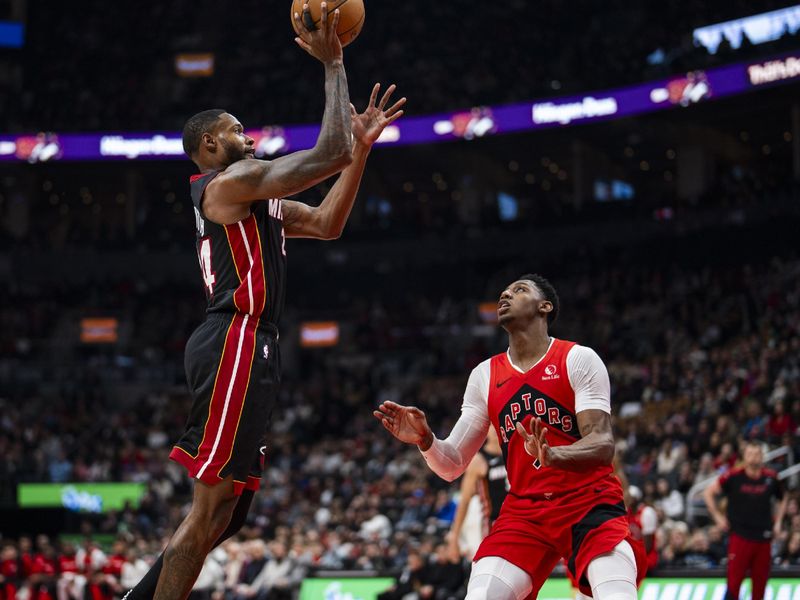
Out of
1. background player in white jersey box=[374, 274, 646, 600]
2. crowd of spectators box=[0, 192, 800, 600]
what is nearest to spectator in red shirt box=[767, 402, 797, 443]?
crowd of spectators box=[0, 192, 800, 600]

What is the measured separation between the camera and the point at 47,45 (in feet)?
119

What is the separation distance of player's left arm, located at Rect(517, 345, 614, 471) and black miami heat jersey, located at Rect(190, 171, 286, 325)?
1.30m

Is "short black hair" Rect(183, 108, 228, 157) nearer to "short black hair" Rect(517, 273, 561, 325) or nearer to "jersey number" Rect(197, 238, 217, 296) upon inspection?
"jersey number" Rect(197, 238, 217, 296)

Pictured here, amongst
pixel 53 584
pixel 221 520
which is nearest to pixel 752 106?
pixel 53 584

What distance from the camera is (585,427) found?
5.34 meters

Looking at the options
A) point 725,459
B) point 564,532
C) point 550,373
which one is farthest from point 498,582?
point 725,459

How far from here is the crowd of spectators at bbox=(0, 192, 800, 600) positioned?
54.0ft

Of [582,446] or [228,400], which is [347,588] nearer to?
[582,446]

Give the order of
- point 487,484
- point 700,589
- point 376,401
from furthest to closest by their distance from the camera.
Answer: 1. point 376,401
2. point 700,589
3. point 487,484

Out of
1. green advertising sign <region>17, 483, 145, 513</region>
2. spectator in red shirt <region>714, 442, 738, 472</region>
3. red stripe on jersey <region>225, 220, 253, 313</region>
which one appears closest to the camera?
red stripe on jersey <region>225, 220, 253, 313</region>

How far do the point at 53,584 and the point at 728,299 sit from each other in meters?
15.4

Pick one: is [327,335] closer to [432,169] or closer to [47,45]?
[432,169]

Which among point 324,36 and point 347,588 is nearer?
point 324,36

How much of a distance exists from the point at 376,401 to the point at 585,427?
23.6 metres
